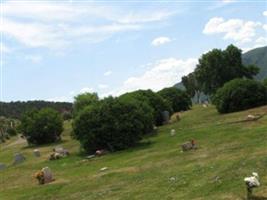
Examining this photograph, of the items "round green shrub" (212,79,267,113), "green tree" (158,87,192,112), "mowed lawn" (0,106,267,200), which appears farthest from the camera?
"green tree" (158,87,192,112)

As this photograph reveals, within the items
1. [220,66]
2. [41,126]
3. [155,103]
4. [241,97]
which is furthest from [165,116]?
[220,66]

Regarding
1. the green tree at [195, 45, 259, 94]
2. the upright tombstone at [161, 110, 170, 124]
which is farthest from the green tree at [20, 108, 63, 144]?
the green tree at [195, 45, 259, 94]

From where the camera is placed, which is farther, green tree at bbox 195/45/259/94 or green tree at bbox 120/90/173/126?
green tree at bbox 195/45/259/94

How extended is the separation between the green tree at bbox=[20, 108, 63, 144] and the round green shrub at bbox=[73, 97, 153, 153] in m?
21.9

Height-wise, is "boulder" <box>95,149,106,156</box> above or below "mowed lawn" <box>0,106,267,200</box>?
above

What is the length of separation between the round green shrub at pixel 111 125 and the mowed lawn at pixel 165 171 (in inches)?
59.6

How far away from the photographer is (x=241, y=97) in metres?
60.1

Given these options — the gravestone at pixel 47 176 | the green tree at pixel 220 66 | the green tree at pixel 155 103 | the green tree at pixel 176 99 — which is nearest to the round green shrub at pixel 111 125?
the green tree at pixel 155 103

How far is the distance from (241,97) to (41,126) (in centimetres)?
2554

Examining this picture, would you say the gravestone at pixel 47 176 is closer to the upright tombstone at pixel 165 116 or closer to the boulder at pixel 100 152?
the boulder at pixel 100 152

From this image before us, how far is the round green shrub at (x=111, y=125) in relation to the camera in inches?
1781

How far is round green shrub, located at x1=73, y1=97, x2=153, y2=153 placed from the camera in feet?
148

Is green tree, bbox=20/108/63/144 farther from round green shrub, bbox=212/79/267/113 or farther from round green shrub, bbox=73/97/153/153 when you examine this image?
round green shrub, bbox=73/97/153/153

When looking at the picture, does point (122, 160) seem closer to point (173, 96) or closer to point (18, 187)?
point (18, 187)
